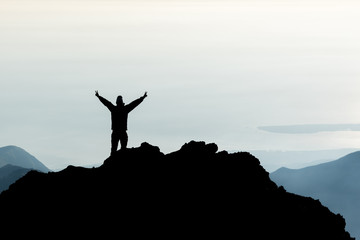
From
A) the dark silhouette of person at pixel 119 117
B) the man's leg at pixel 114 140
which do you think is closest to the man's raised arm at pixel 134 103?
the dark silhouette of person at pixel 119 117

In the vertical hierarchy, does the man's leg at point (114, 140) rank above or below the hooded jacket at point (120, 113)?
below

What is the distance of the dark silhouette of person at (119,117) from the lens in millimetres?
39875

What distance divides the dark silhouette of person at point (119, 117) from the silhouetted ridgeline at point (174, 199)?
242cm

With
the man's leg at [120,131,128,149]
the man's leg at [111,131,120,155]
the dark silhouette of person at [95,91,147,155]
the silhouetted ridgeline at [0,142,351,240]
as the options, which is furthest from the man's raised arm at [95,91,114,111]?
the silhouetted ridgeline at [0,142,351,240]

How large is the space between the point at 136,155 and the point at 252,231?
785cm

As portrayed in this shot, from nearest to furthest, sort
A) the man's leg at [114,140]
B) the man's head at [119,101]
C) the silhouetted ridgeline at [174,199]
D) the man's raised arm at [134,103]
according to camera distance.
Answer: the silhouetted ridgeline at [174,199] < the man's head at [119,101] < the man's raised arm at [134,103] < the man's leg at [114,140]

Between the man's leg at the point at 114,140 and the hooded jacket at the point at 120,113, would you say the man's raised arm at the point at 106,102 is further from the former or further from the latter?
the man's leg at the point at 114,140

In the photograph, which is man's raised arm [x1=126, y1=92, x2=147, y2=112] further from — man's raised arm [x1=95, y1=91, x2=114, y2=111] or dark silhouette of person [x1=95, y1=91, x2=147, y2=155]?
man's raised arm [x1=95, y1=91, x2=114, y2=111]

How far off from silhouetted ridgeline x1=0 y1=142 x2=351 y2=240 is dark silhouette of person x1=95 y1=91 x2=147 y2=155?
2.42m

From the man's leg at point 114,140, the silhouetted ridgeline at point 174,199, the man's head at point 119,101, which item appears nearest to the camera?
the silhouetted ridgeline at point 174,199

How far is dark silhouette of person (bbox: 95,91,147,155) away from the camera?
39.9 m

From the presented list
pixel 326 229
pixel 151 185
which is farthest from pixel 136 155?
pixel 326 229

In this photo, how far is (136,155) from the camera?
37.6 m

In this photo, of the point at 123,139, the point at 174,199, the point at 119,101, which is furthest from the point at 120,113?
the point at 174,199
